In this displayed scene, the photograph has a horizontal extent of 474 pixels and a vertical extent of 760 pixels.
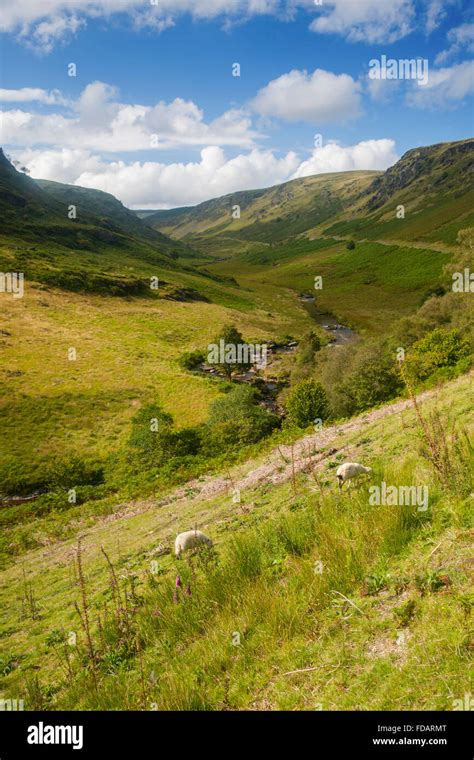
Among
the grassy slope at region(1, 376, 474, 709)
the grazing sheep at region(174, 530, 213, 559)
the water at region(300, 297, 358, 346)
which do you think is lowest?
the grazing sheep at region(174, 530, 213, 559)

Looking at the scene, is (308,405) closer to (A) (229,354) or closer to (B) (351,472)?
(B) (351,472)

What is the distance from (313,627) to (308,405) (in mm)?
34683

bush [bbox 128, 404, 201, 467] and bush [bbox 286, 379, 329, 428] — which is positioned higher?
bush [bbox 286, 379, 329, 428]

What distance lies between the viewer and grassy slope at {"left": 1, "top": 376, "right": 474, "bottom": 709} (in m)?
4.85

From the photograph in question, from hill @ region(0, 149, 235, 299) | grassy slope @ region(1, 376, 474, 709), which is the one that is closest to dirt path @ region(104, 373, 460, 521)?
grassy slope @ region(1, 376, 474, 709)

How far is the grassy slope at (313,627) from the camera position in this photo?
4.85m

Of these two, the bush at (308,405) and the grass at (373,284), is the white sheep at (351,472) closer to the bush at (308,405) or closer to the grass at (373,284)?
the bush at (308,405)

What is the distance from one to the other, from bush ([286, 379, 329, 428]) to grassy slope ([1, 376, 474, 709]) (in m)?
30.0

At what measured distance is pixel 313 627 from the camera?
592cm

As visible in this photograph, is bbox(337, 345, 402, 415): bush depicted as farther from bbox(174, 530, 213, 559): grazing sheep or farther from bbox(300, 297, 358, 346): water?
bbox(300, 297, 358, 346): water

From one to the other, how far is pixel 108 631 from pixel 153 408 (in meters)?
39.7

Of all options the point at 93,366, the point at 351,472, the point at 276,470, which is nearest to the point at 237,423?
the point at 276,470

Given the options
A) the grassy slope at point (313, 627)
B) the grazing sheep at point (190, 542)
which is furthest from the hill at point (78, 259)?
the grassy slope at point (313, 627)

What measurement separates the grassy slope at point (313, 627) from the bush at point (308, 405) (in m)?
30.0
